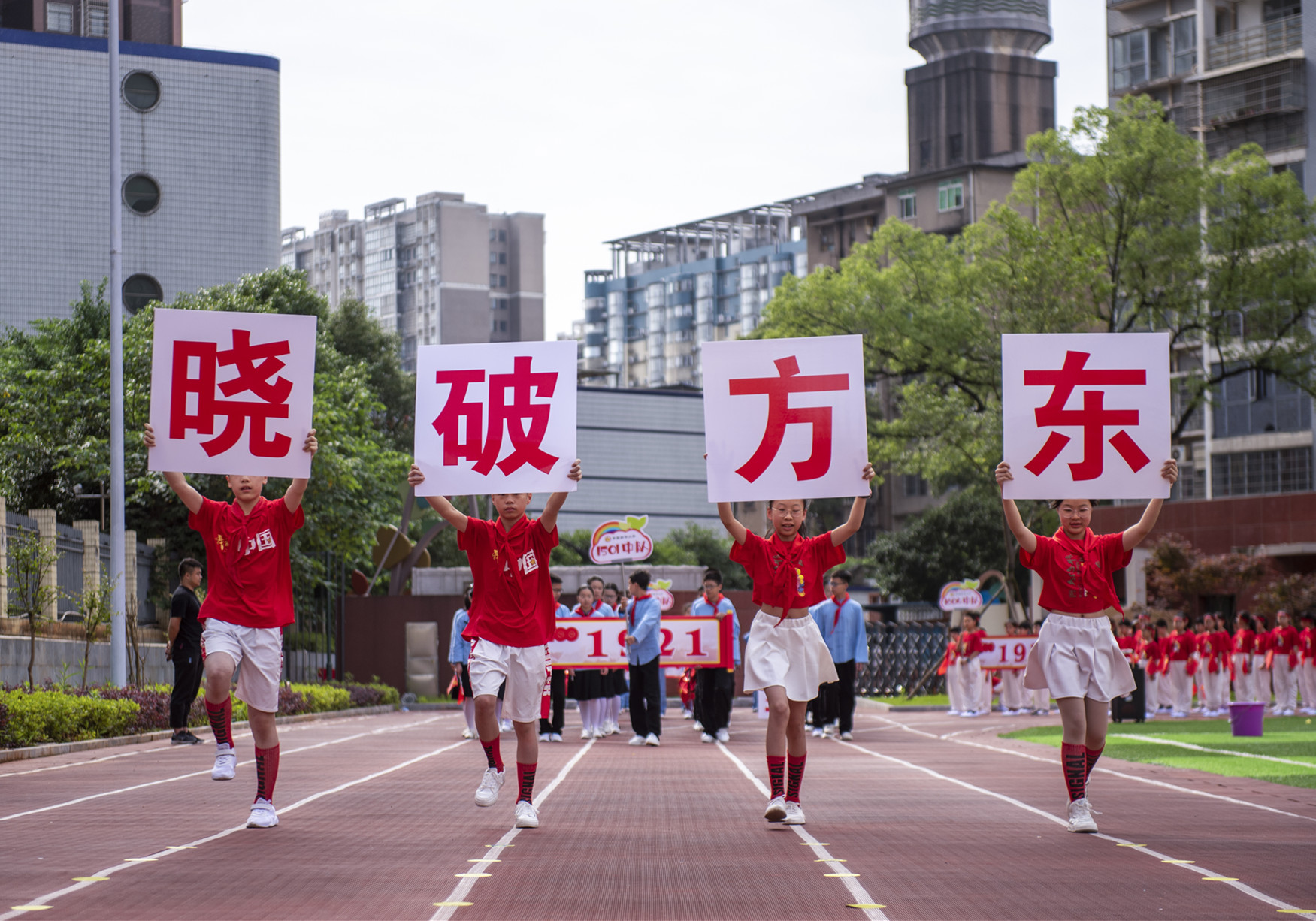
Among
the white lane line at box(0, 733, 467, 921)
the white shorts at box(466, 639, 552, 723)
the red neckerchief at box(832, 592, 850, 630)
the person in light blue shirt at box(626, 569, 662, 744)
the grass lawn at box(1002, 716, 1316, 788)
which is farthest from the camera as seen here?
the red neckerchief at box(832, 592, 850, 630)

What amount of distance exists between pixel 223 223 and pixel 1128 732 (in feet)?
108

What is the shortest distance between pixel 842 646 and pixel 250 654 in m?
14.0

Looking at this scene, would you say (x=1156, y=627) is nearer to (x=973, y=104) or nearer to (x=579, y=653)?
(x=579, y=653)

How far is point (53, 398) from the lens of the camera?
34.7 m

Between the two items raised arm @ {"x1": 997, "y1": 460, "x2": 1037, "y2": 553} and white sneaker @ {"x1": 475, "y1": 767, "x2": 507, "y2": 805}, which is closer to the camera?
raised arm @ {"x1": 997, "y1": 460, "x2": 1037, "y2": 553}

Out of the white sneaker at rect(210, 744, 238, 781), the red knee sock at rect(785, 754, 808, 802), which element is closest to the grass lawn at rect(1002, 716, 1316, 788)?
the red knee sock at rect(785, 754, 808, 802)

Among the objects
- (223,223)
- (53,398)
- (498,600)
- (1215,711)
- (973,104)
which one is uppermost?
(973,104)

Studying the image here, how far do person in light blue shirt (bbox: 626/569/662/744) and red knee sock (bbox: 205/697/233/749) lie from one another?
31.8 ft

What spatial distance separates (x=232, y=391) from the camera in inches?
418

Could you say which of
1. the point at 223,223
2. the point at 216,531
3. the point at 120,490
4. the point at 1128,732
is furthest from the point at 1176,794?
the point at 223,223

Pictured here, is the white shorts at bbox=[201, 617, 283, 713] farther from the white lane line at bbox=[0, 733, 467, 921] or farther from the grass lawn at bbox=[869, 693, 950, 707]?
the grass lawn at bbox=[869, 693, 950, 707]

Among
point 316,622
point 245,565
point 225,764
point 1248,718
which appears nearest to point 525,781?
point 245,565

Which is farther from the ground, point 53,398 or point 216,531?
point 53,398

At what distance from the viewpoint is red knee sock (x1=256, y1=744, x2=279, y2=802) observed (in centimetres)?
1011
